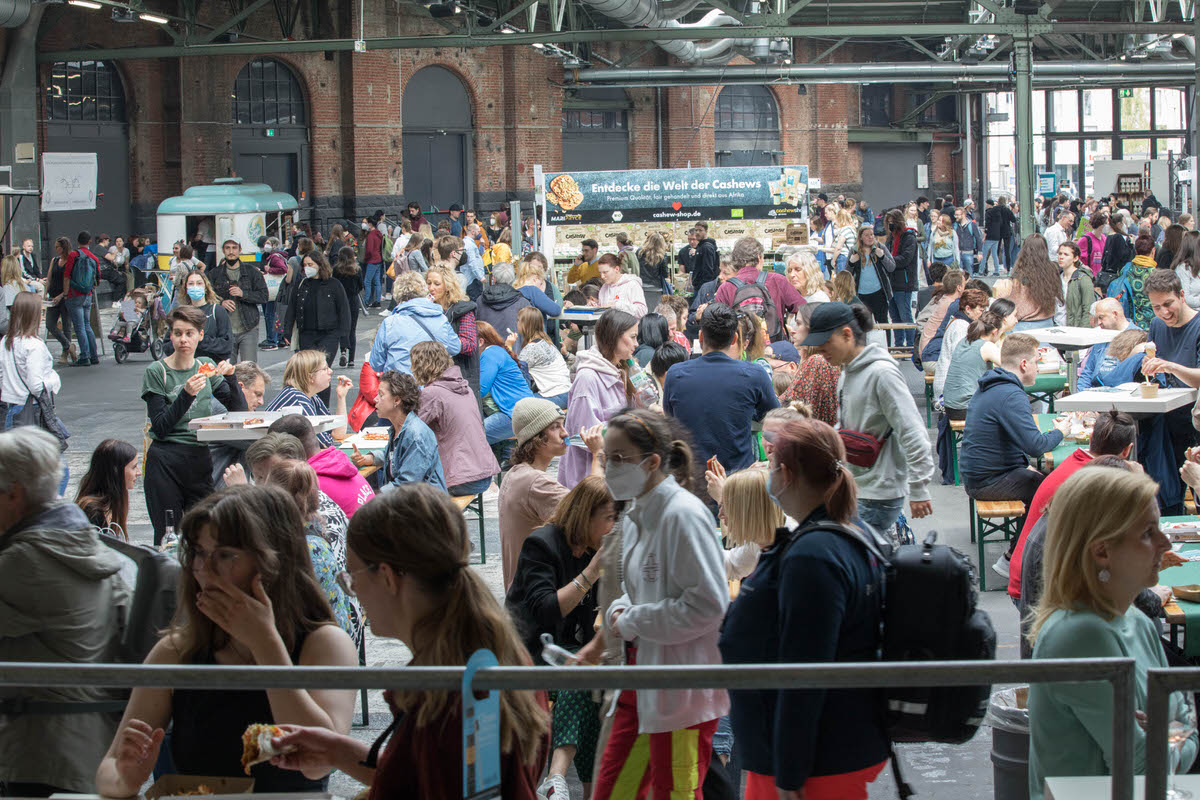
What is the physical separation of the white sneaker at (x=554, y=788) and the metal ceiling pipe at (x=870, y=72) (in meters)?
30.1

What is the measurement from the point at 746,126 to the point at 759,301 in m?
29.2

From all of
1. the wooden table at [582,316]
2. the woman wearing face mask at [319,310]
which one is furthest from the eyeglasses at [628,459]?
the woman wearing face mask at [319,310]

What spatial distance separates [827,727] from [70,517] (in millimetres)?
2094

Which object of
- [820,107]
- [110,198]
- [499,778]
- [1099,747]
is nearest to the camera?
[499,778]

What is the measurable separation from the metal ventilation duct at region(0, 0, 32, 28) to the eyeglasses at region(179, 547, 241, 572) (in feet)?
74.1

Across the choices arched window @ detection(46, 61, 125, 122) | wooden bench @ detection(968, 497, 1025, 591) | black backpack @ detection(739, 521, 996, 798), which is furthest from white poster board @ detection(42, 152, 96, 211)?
black backpack @ detection(739, 521, 996, 798)

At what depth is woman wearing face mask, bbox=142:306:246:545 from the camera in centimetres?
750

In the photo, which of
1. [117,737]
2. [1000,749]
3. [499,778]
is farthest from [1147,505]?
[117,737]

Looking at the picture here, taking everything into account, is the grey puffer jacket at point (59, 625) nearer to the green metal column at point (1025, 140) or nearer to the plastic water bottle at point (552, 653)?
the plastic water bottle at point (552, 653)

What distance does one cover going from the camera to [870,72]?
3425 centimetres

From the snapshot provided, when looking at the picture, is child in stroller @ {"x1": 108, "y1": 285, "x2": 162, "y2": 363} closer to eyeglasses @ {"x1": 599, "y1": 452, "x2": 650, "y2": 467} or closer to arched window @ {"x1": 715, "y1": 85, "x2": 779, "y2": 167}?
eyeglasses @ {"x1": 599, "y1": 452, "x2": 650, "y2": 467}

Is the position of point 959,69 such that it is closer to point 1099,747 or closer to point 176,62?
point 176,62

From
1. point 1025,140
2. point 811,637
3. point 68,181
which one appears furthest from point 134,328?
point 811,637

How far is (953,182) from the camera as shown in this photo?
43.1 metres
